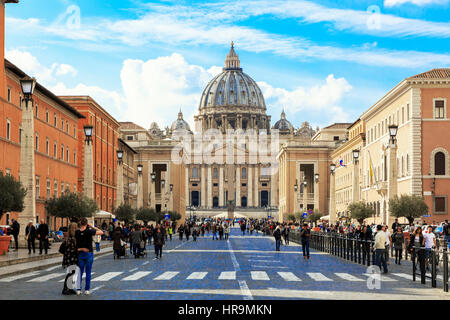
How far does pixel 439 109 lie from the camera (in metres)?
64.5

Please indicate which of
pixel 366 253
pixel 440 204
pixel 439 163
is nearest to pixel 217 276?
pixel 366 253

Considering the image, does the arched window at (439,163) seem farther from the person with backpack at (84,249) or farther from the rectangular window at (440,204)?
the person with backpack at (84,249)

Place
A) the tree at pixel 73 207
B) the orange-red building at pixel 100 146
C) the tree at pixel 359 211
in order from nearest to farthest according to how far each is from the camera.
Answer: the tree at pixel 73 207 < the tree at pixel 359 211 < the orange-red building at pixel 100 146

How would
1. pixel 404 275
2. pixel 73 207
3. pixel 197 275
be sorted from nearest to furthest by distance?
pixel 197 275, pixel 404 275, pixel 73 207

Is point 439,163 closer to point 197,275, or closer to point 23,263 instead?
→ point 23,263

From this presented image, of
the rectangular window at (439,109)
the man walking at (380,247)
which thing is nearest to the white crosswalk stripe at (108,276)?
the man walking at (380,247)

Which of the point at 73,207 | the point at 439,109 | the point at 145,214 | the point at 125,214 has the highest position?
the point at 439,109

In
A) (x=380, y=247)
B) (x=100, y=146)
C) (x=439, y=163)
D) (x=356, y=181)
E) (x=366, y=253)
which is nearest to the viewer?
(x=380, y=247)

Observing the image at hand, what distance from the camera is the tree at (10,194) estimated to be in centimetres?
3428

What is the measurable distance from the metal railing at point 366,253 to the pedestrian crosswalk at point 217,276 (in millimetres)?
1141

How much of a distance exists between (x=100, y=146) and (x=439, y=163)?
34757 mm

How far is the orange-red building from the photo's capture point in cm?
7500

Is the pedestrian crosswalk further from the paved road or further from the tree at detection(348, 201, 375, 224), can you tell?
the tree at detection(348, 201, 375, 224)
